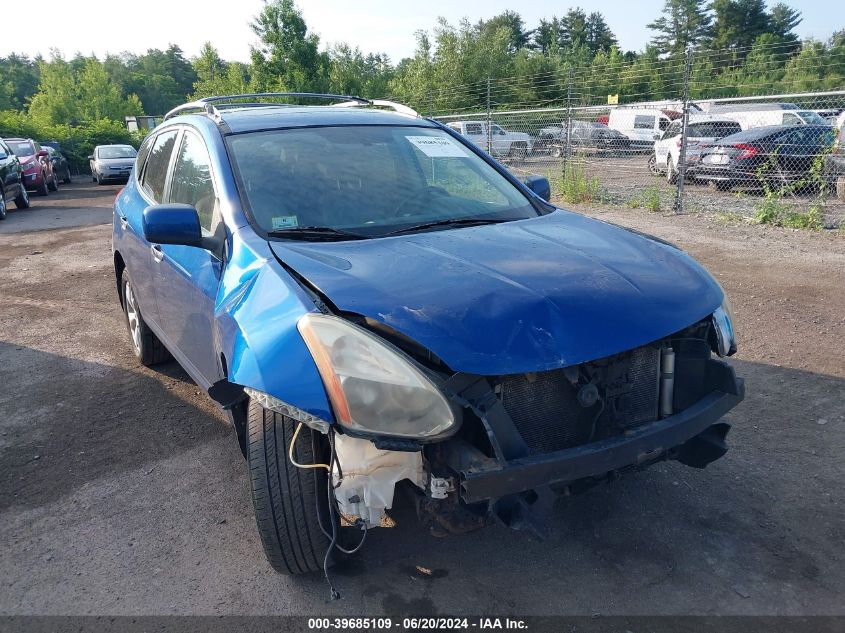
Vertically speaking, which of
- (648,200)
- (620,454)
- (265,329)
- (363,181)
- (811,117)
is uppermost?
(363,181)

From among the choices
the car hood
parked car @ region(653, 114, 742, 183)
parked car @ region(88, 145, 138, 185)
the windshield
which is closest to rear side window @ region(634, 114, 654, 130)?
the windshield

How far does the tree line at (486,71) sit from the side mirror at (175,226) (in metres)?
10.3

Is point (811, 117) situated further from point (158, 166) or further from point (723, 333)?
point (158, 166)

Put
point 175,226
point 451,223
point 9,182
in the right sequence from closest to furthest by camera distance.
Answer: point 175,226 → point 451,223 → point 9,182

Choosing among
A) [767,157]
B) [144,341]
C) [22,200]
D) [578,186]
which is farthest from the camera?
[22,200]

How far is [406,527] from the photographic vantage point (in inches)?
117

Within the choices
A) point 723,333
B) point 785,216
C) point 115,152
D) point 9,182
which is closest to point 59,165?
point 115,152

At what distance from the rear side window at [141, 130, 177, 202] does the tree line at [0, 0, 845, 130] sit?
933 centimetres

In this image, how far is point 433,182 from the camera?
3.63 m

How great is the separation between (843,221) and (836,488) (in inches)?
Answer: 294

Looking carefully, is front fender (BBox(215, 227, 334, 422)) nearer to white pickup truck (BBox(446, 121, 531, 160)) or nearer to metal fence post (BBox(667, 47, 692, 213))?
metal fence post (BBox(667, 47, 692, 213))

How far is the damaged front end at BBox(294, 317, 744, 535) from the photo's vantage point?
215 cm

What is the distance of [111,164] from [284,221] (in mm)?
22266

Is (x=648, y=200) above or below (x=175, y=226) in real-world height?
below
